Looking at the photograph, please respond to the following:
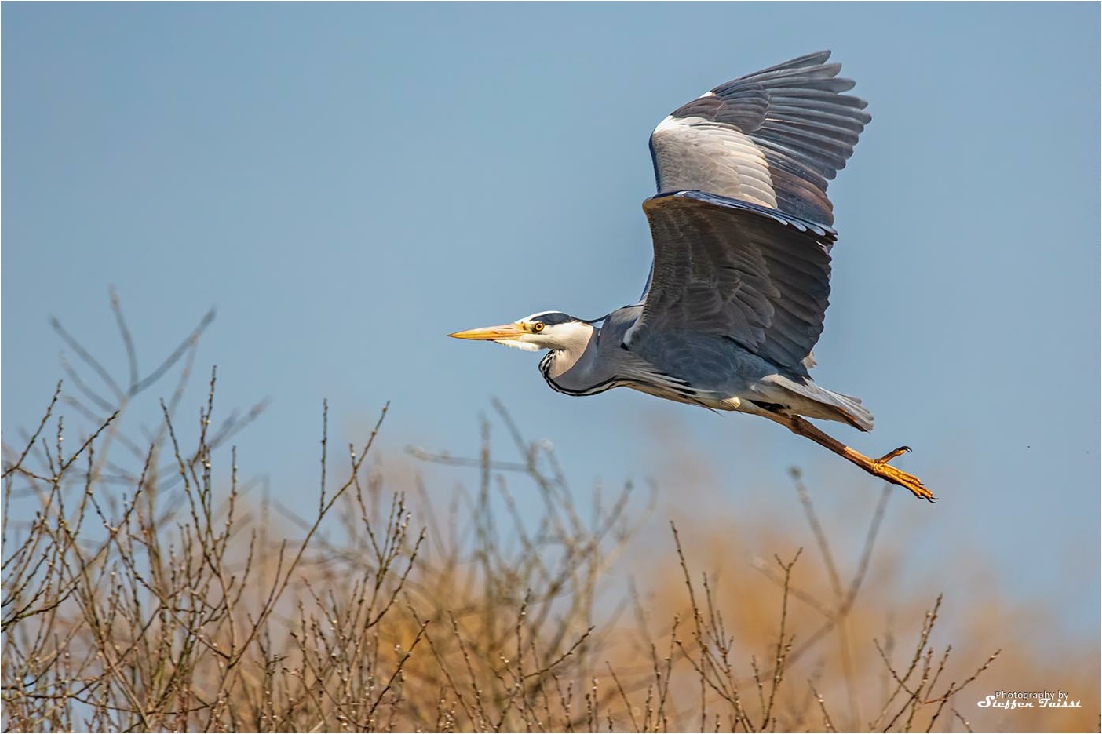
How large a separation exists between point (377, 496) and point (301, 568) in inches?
27.2

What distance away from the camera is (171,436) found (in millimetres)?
5062

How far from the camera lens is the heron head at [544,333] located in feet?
22.1

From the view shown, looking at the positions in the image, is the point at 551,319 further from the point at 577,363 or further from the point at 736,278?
the point at 736,278

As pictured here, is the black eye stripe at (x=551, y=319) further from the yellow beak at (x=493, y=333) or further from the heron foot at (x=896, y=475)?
the heron foot at (x=896, y=475)

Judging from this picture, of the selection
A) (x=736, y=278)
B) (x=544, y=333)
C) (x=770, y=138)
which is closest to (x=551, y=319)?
(x=544, y=333)

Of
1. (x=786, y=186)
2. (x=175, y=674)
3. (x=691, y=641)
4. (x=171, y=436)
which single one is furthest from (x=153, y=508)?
(x=691, y=641)

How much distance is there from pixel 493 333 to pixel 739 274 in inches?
45.7

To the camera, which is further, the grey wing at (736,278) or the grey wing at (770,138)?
the grey wing at (770,138)

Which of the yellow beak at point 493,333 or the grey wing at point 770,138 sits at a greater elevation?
the grey wing at point 770,138

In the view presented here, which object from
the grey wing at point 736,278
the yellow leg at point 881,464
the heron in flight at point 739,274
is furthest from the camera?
the yellow leg at point 881,464

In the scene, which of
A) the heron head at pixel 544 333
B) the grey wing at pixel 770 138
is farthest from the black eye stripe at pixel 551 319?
the grey wing at pixel 770 138

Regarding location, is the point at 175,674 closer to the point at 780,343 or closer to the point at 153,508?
the point at 153,508

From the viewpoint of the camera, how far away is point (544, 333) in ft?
22.2

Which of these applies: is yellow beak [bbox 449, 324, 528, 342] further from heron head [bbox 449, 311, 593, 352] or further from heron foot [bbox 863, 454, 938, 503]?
heron foot [bbox 863, 454, 938, 503]
